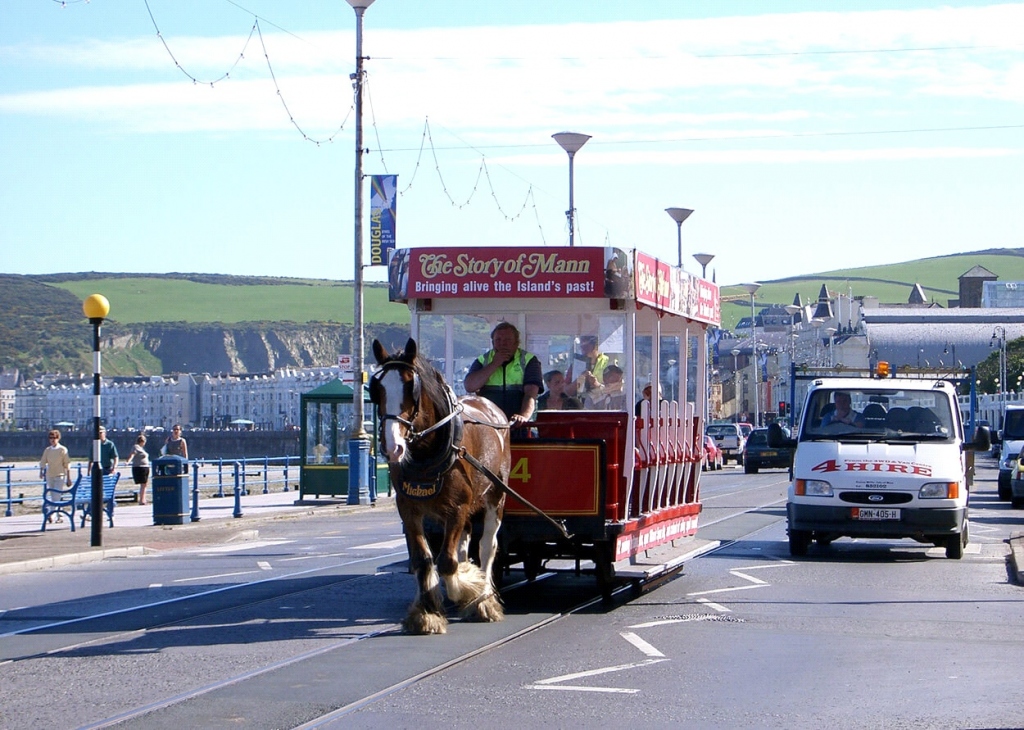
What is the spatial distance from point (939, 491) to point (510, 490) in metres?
7.19

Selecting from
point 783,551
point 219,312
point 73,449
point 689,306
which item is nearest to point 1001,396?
point 783,551

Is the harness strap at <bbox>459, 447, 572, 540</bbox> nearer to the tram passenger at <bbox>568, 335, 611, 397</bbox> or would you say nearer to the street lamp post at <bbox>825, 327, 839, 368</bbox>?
the tram passenger at <bbox>568, 335, 611, 397</bbox>

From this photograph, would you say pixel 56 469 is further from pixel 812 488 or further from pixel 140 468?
pixel 812 488

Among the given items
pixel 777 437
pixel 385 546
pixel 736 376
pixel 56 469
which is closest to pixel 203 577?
pixel 385 546

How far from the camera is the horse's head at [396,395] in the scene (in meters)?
9.95

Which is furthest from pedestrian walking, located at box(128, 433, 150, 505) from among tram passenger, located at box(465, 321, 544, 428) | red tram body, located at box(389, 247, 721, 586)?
tram passenger, located at box(465, 321, 544, 428)

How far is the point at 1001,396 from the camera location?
70250 millimetres

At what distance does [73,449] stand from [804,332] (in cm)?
7413

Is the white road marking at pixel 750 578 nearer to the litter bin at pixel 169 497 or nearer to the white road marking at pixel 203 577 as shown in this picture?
the white road marking at pixel 203 577

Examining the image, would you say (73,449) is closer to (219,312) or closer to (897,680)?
(219,312)

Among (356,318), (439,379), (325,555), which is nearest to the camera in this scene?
(439,379)

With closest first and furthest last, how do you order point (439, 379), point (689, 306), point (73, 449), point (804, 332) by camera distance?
point (439, 379), point (689, 306), point (73, 449), point (804, 332)

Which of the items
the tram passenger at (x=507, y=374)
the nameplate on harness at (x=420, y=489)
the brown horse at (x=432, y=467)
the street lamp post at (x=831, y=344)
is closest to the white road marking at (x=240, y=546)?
the tram passenger at (x=507, y=374)

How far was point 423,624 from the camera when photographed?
1056 centimetres
